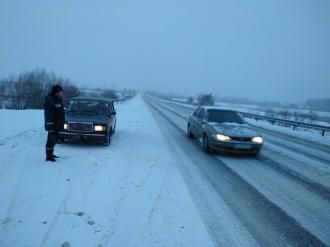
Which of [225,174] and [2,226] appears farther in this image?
[225,174]

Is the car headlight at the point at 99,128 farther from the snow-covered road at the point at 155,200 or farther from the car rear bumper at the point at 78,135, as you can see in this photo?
the snow-covered road at the point at 155,200

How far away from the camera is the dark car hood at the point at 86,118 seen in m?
11.0

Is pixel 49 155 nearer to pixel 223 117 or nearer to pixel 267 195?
pixel 267 195

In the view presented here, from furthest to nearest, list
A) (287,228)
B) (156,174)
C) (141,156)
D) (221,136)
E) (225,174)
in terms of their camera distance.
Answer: (221,136)
(141,156)
(225,174)
(156,174)
(287,228)

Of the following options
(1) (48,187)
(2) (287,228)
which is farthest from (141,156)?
(2) (287,228)

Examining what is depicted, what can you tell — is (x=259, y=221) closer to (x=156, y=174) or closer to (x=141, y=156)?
(x=156, y=174)

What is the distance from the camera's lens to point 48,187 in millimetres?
6301

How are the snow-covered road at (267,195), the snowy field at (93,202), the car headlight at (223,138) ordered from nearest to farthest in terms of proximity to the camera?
the snowy field at (93,202) < the snow-covered road at (267,195) < the car headlight at (223,138)

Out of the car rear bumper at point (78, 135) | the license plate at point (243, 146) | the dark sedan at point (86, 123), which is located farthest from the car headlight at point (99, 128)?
the license plate at point (243, 146)

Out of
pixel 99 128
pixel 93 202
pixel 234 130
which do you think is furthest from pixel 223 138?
pixel 93 202

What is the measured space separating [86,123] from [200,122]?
4681 millimetres

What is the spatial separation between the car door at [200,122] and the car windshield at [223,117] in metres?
0.37

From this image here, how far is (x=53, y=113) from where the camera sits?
8398 mm

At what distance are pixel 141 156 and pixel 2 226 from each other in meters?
5.68
